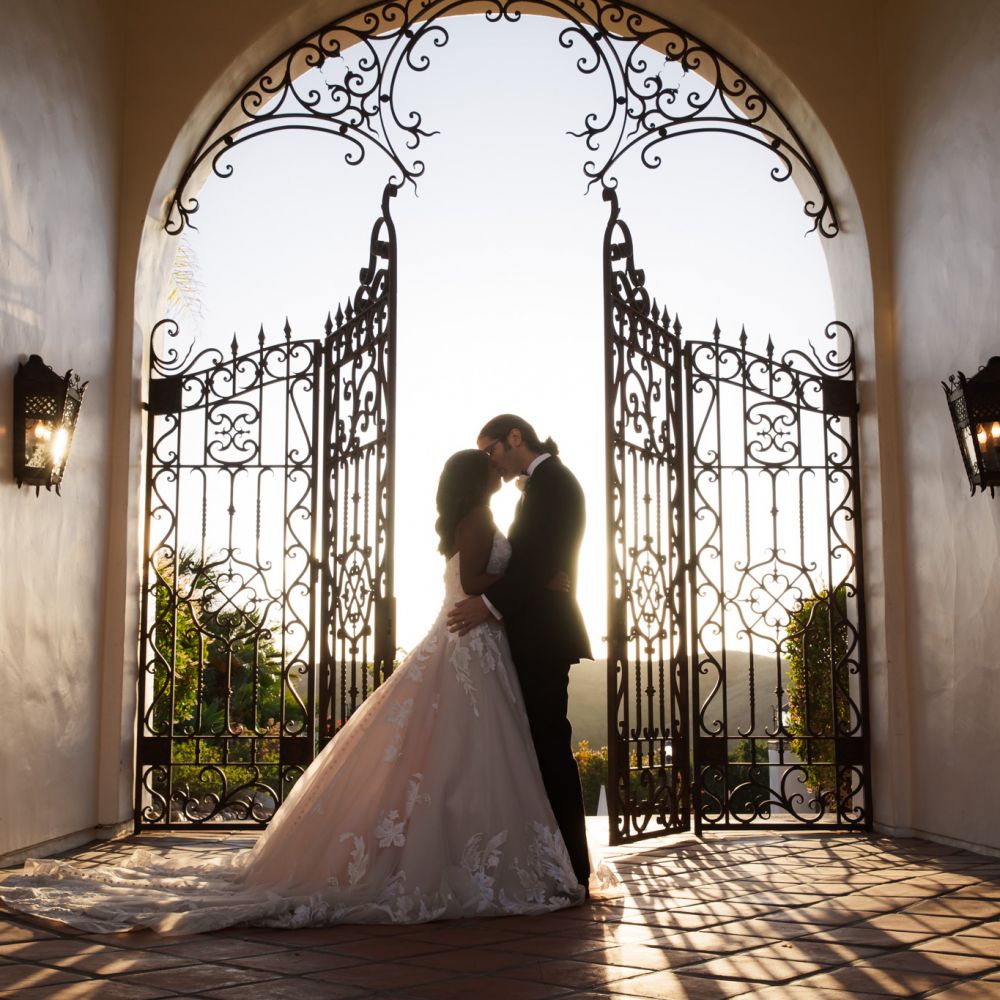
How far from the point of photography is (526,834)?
4.13m

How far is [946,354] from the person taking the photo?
5.98 m

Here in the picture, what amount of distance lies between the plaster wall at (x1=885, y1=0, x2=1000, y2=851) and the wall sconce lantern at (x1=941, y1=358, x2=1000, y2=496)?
0.62ft

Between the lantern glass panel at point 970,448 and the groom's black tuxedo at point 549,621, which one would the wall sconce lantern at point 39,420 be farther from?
the lantern glass panel at point 970,448

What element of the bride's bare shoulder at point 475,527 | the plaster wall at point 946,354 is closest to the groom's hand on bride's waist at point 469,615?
the bride's bare shoulder at point 475,527

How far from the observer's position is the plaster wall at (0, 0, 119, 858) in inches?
201

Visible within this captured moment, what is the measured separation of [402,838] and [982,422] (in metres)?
3.05

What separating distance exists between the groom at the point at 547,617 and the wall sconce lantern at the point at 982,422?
73.7 inches

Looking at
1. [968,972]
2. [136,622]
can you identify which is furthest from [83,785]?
[968,972]

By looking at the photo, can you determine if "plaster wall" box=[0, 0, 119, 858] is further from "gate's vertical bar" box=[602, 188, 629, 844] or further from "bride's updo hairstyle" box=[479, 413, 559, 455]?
"gate's vertical bar" box=[602, 188, 629, 844]

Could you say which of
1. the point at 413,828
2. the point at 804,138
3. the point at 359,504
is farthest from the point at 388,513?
the point at 804,138

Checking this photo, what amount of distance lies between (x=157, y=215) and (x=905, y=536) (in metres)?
4.49

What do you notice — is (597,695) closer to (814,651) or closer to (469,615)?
(814,651)

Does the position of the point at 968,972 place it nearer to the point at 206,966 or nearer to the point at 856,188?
the point at 206,966

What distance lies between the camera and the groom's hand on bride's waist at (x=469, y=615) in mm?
4473
